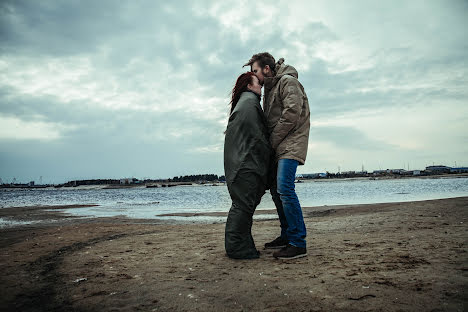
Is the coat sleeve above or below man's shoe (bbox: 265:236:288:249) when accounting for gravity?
above

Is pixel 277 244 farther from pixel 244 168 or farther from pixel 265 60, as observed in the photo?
pixel 265 60

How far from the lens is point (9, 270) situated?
3393 mm

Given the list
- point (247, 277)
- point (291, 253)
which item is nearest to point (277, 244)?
point (291, 253)

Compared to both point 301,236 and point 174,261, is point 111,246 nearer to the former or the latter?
point 174,261

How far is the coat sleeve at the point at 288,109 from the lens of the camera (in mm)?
3564

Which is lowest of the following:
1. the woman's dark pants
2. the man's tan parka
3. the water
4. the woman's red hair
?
the water

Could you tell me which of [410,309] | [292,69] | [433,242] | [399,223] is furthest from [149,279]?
[399,223]

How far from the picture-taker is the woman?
11.7 ft

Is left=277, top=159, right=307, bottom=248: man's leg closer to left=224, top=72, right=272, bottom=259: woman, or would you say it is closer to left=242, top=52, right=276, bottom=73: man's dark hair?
left=224, top=72, right=272, bottom=259: woman

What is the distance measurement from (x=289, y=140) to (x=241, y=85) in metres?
1.12

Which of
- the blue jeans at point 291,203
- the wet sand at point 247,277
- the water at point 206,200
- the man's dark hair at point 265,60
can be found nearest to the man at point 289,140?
the blue jeans at point 291,203

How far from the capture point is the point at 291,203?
360 centimetres

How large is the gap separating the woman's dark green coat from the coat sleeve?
0.64ft

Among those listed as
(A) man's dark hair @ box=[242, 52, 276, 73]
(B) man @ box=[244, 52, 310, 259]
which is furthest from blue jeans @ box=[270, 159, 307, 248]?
(A) man's dark hair @ box=[242, 52, 276, 73]
